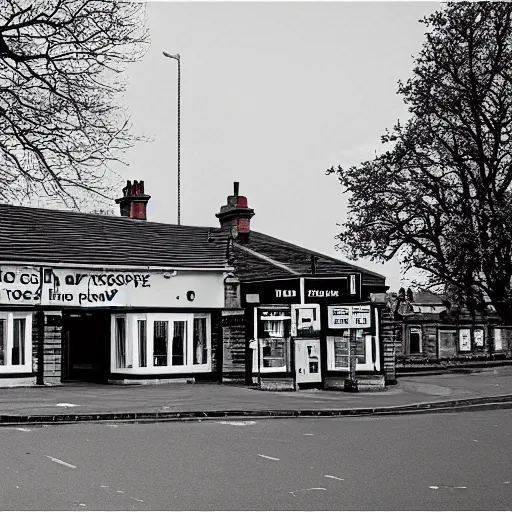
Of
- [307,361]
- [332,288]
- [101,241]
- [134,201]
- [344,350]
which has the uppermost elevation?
[134,201]

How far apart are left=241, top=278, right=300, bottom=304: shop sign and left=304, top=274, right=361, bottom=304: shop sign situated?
29 cm

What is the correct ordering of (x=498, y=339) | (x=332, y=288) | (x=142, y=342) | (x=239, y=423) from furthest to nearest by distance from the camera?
(x=498, y=339) < (x=142, y=342) < (x=332, y=288) < (x=239, y=423)

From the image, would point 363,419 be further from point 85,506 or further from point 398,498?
point 85,506

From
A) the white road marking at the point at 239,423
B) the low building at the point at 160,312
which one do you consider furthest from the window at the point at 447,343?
the white road marking at the point at 239,423

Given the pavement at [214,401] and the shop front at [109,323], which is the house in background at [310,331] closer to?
the pavement at [214,401]

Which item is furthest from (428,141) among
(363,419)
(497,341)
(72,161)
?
(363,419)

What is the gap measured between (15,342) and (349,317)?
8937mm

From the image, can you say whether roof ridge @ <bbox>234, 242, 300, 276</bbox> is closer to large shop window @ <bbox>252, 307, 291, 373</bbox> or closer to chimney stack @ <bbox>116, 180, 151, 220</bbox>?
chimney stack @ <bbox>116, 180, 151, 220</bbox>

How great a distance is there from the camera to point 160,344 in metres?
26.9

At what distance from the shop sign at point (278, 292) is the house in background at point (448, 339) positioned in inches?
497

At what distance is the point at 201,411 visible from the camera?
18875 mm

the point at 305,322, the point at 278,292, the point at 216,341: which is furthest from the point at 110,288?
the point at 305,322

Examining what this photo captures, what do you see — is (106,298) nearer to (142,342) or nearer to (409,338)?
(142,342)

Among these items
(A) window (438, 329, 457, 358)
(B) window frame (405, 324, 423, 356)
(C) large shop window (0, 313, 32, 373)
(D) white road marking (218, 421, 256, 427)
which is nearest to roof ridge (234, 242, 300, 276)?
(C) large shop window (0, 313, 32, 373)
